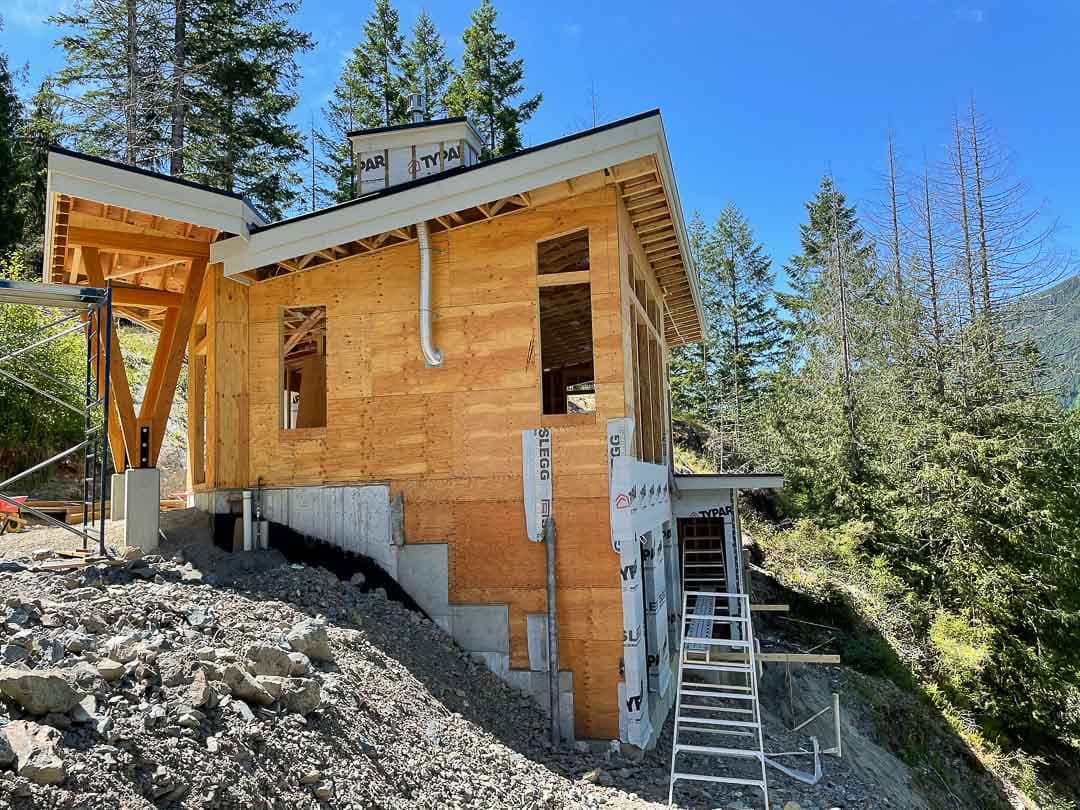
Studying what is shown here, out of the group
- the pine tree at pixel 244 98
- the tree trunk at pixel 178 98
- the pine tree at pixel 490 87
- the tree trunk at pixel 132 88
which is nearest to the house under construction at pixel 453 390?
the tree trunk at pixel 178 98

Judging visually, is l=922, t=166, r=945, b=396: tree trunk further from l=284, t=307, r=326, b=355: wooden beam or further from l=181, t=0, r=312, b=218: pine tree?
l=181, t=0, r=312, b=218: pine tree

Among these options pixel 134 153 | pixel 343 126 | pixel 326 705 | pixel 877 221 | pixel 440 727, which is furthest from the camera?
pixel 343 126

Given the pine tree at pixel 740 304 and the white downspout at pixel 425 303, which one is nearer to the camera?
the white downspout at pixel 425 303

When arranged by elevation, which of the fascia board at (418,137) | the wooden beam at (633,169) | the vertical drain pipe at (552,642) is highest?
the fascia board at (418,137)

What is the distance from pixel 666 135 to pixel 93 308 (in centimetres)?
765

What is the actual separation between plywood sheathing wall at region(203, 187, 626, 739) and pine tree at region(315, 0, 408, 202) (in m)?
23.6

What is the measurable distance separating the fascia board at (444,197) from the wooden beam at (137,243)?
0.52m

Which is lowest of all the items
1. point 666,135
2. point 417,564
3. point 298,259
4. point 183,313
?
point 417,564

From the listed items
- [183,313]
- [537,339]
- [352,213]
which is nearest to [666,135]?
[537,339]

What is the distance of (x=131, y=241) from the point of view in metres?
9.88

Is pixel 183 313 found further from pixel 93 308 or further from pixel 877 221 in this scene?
→ pixel 877 221

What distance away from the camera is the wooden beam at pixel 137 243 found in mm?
9578

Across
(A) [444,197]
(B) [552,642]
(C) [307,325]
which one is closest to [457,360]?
(A) [444,197]

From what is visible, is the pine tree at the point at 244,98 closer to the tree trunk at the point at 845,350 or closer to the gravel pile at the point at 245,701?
the gravel pile at the point at 245,701
